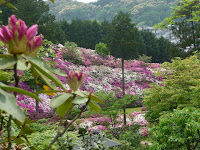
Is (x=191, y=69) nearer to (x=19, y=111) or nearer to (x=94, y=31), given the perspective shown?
(x=19, y=111)

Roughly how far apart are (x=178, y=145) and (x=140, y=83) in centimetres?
1456

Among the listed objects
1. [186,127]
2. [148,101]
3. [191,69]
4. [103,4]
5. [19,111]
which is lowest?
[148,101]

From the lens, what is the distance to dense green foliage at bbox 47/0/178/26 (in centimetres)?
9050

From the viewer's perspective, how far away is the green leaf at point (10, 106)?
360 mm

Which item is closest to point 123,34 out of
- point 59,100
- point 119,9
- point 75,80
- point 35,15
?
point 35,15

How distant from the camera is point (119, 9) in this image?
9775cm

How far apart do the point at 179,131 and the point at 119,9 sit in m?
99.0

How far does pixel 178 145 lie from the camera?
13.6ft

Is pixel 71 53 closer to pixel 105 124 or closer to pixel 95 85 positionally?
pixel 95 85

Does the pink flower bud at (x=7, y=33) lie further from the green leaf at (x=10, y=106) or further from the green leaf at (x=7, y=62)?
the green leaf at (x=10, y=106)

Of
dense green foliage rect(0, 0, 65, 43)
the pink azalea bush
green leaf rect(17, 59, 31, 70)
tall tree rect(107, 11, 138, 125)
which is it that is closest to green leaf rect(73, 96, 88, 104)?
green leaf rect(17, 59, 31, 70)

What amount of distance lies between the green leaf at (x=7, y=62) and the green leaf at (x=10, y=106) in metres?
0.09

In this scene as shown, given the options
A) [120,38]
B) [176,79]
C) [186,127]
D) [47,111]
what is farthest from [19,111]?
[120,38]

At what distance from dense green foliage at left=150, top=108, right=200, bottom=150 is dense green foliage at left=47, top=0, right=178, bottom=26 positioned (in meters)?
85.8
